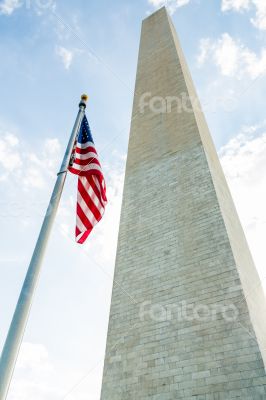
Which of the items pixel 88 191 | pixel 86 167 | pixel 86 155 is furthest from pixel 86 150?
pixel 88 191

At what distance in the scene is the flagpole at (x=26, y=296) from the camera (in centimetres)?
376

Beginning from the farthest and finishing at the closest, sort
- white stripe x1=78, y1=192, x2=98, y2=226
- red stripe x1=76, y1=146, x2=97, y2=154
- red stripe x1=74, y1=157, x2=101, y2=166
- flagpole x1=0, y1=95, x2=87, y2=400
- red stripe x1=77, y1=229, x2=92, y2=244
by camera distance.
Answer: red stripe x1=76, y1=146, x2=97, y2=154, red stripe x1=74, y1=157, x2=101, y2=166, white stripe x1=78, y1=192, x2=98, y2=226, red stripe x1=77, y1=229, x2=92, y2=244, flagpole x1=0, y1=95, x2=87, y2=400

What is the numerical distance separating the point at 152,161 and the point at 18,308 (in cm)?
735

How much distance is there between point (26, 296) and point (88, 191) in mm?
2463

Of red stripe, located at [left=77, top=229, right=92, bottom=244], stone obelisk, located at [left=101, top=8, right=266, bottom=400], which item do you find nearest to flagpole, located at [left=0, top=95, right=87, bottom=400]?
red stripe, located at [left=77, top=229, right=92, bottom=244]

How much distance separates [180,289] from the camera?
24.5 ft

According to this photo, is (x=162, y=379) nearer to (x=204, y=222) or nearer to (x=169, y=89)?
(x=204, y=222)

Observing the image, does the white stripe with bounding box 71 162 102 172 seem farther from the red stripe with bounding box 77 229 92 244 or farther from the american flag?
the red stripe with bounding box 77 229 92 244

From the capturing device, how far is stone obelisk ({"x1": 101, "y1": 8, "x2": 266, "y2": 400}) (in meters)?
6.13

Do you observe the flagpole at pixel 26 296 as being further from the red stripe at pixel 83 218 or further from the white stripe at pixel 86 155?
the red stripe at pixel 83 218

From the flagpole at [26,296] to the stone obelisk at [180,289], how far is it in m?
3.51

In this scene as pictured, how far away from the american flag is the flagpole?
1.39 ft

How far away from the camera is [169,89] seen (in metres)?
13.0

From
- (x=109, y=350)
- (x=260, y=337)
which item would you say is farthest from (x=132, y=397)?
(x=260, y=337)
